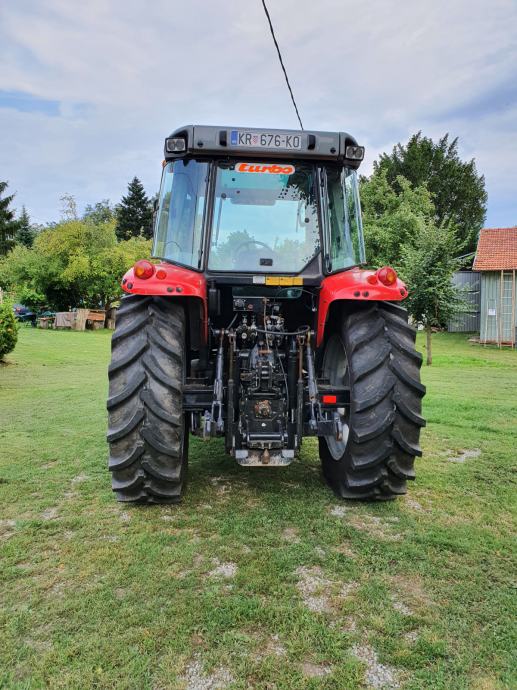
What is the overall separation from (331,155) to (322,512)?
2564 mm

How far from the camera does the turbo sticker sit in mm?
4109

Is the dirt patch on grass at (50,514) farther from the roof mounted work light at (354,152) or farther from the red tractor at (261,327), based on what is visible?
the roof mounted work light at (354,152)

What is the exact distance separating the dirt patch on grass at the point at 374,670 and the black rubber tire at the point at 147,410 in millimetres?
1745

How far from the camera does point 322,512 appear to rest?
372 centimetres

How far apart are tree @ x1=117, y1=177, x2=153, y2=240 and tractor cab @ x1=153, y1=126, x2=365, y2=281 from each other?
5628cm

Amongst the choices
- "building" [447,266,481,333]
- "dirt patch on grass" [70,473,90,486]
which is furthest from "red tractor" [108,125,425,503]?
"building" [447,266,481,333]

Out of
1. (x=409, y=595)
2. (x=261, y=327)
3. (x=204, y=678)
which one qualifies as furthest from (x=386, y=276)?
(x=204, y=678)

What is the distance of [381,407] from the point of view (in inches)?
144

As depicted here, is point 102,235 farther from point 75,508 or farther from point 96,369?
point 75,508

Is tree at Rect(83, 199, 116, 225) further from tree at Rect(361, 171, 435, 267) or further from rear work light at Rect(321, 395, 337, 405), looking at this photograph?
rear work light at Rect(321, 395, 337, 405)

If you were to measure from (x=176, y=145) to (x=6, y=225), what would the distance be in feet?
161

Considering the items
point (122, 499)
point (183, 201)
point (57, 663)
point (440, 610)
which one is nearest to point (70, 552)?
point (122, 499)

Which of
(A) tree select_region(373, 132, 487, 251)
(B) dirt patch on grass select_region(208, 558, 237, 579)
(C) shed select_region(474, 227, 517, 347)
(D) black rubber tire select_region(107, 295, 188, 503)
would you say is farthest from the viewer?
(A) tree select_region(373, 132, 487, 251)

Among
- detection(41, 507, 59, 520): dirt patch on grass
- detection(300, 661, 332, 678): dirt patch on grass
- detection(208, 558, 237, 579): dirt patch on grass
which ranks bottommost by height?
detection(300, 661, 332, 678): dirt patch on grass
